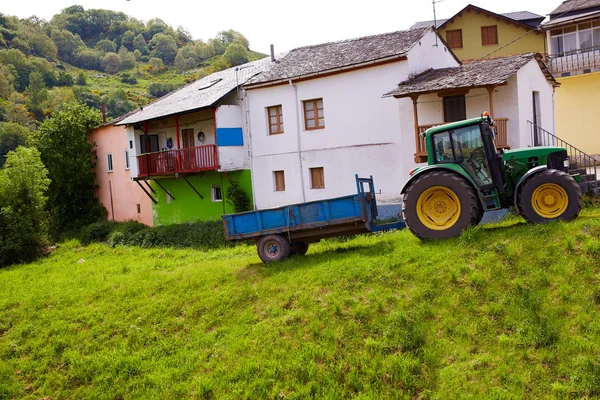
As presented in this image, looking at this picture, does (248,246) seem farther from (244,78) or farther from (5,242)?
(5,242)

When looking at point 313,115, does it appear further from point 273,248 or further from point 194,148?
point 273,248

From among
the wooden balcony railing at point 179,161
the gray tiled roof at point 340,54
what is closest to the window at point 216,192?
the wooden balcony railing at point 179,161

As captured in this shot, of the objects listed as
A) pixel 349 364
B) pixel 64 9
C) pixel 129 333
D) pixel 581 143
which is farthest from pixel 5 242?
pixel 64 9

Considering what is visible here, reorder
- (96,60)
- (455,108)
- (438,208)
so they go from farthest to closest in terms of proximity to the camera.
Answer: (96,60)
(455,108)
(438,208)

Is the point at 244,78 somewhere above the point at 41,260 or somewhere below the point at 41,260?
above

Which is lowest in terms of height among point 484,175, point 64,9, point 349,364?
point 349,364

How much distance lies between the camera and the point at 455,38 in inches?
1460

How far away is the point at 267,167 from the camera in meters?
25.7

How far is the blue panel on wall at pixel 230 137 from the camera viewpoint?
84.3 feet

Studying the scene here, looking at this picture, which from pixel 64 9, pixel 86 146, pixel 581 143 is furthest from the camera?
pixel 64 9

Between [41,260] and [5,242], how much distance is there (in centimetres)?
161

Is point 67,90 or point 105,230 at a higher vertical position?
point 67,90

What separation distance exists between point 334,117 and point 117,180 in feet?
51.6

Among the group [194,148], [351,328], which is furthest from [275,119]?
[351,328]
